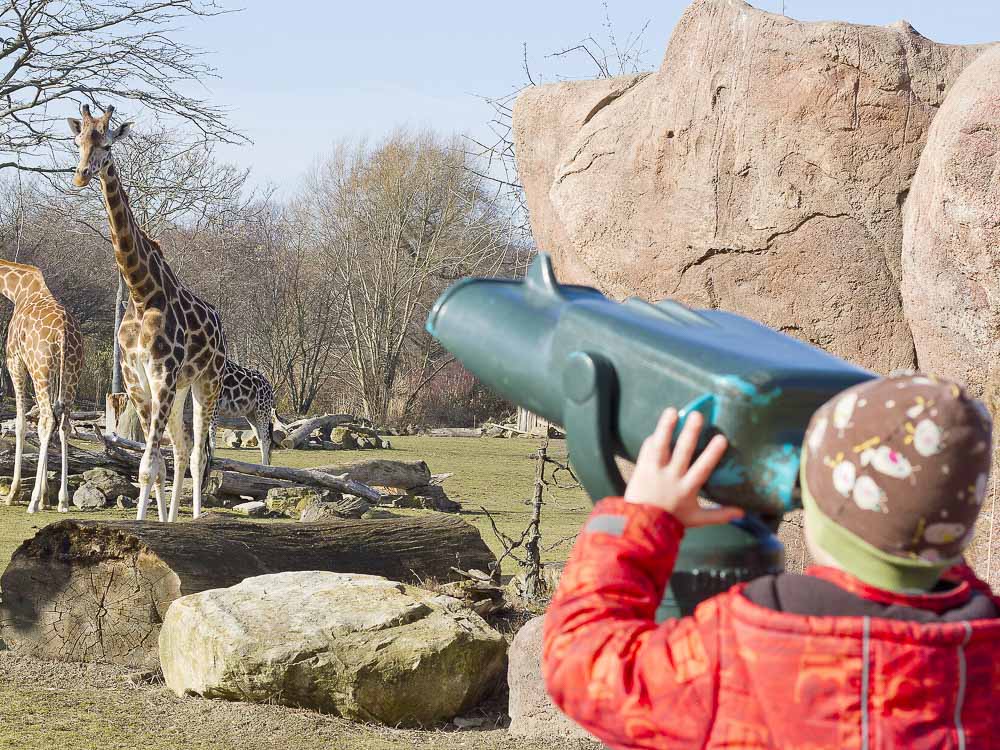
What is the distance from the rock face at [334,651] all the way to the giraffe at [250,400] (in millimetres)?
9207

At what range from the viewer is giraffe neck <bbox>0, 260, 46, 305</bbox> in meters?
12.2

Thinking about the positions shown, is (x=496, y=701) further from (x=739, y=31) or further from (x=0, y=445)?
(x=0, y=445)

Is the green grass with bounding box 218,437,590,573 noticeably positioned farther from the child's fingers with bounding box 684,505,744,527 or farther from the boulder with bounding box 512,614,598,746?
the child's fingers with bounding box 684,505,744,527

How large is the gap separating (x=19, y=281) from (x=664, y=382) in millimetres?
12266

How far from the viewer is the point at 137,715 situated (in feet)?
15.7

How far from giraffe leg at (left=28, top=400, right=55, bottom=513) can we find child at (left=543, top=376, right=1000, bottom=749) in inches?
415

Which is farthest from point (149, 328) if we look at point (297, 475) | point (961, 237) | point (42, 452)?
point (961, 237)

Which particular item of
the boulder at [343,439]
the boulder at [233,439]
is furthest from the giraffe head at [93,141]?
the boulder at [343,439]

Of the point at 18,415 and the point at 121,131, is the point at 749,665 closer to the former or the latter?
the point at 121,131

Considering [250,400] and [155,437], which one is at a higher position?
[155,437]

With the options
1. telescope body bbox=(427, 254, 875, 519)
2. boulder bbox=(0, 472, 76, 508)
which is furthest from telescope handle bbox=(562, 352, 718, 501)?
boulder bbox=(0, 472, 76, 508)

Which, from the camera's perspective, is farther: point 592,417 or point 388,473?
point 388,473

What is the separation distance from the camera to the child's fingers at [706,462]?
1328 millimetres

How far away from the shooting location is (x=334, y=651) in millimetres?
4703
